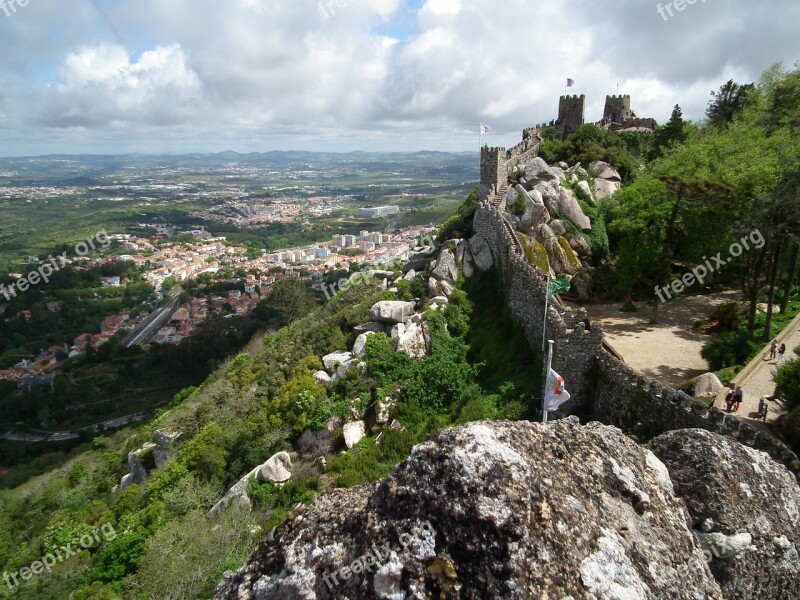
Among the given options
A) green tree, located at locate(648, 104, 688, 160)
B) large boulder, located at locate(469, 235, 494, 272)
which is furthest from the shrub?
green tree, located at locate(648, 104, 688, 160)

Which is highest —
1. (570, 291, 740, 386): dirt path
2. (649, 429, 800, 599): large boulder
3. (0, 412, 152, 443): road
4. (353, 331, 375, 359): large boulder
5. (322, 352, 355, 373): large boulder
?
(649, 429, 800, 599): large boulder

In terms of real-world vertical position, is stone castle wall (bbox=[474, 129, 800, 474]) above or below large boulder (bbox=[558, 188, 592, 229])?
below

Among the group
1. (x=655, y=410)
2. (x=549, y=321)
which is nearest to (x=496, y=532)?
(x=655, y=410)

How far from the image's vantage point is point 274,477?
1395cm

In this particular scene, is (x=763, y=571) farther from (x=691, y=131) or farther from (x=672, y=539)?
(x=691, y=131)

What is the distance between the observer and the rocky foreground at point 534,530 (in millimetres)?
3936

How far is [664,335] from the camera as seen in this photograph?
1636cm

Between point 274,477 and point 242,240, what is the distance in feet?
412

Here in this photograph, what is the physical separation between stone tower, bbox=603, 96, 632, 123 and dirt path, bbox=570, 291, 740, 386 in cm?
2473

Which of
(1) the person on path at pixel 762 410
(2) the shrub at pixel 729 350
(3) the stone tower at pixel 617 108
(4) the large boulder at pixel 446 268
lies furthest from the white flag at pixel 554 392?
(3) the stone tower at pixel 617 108

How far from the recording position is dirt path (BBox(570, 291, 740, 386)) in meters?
14.1

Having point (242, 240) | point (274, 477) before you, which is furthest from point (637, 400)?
point (242, 240)

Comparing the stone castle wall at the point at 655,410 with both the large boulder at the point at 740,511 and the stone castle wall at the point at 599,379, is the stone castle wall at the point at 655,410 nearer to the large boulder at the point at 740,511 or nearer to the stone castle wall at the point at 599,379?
the stone castle wall at the point at 599,379

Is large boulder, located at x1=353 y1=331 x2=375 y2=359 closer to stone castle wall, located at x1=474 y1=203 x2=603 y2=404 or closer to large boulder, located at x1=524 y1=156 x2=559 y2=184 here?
stone castle wall, located at x1=474 y1=203 x2=603 y2=404
